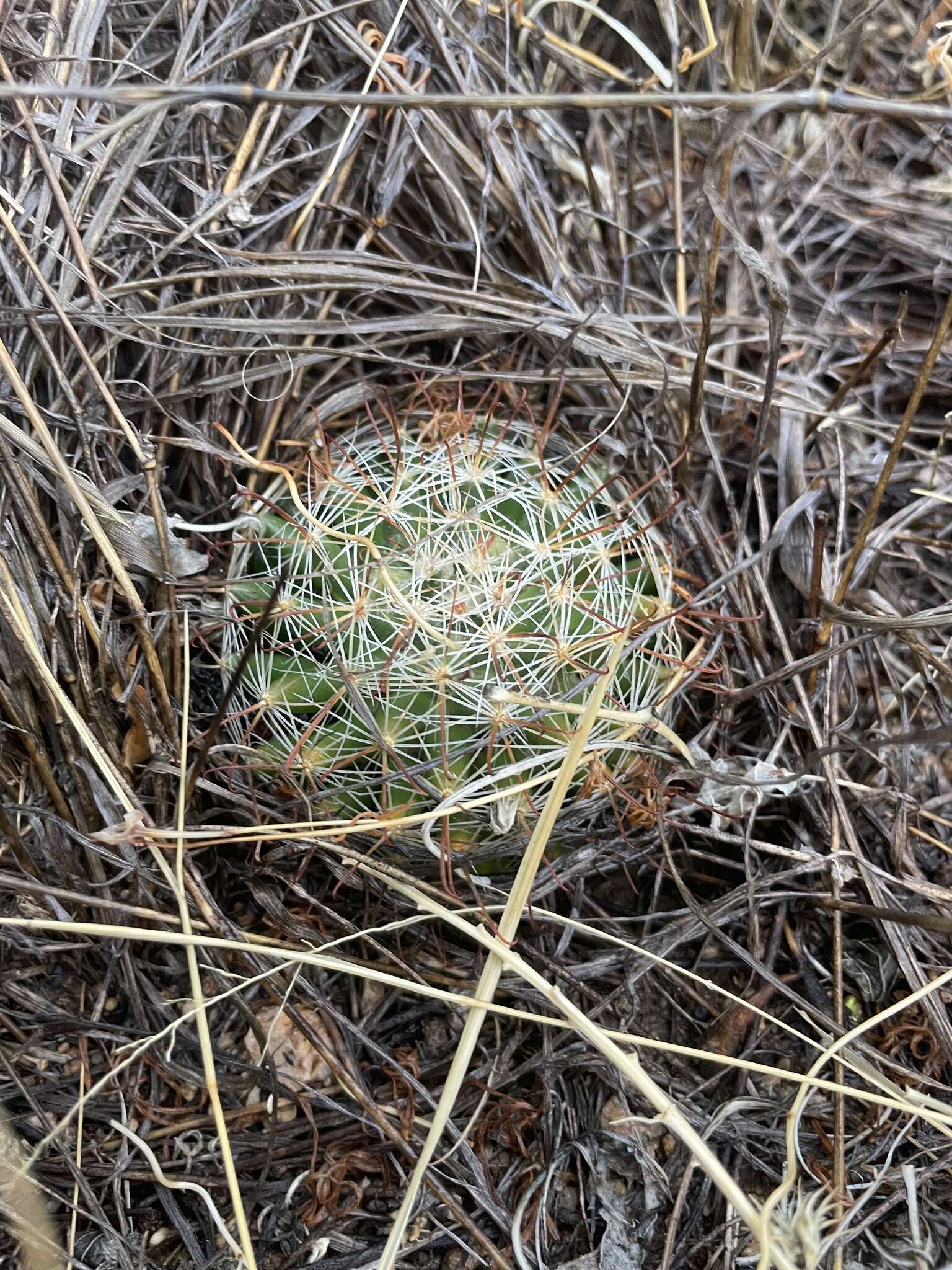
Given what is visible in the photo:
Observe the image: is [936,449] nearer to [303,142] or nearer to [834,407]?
[834,407]

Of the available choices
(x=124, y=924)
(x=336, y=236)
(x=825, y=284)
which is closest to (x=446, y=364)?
(x=336, y=236)

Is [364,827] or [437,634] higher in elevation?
[437,634]

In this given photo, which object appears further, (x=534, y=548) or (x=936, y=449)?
(x=936, y=449)

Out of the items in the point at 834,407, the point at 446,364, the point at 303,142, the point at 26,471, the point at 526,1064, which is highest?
the point at 303,142
